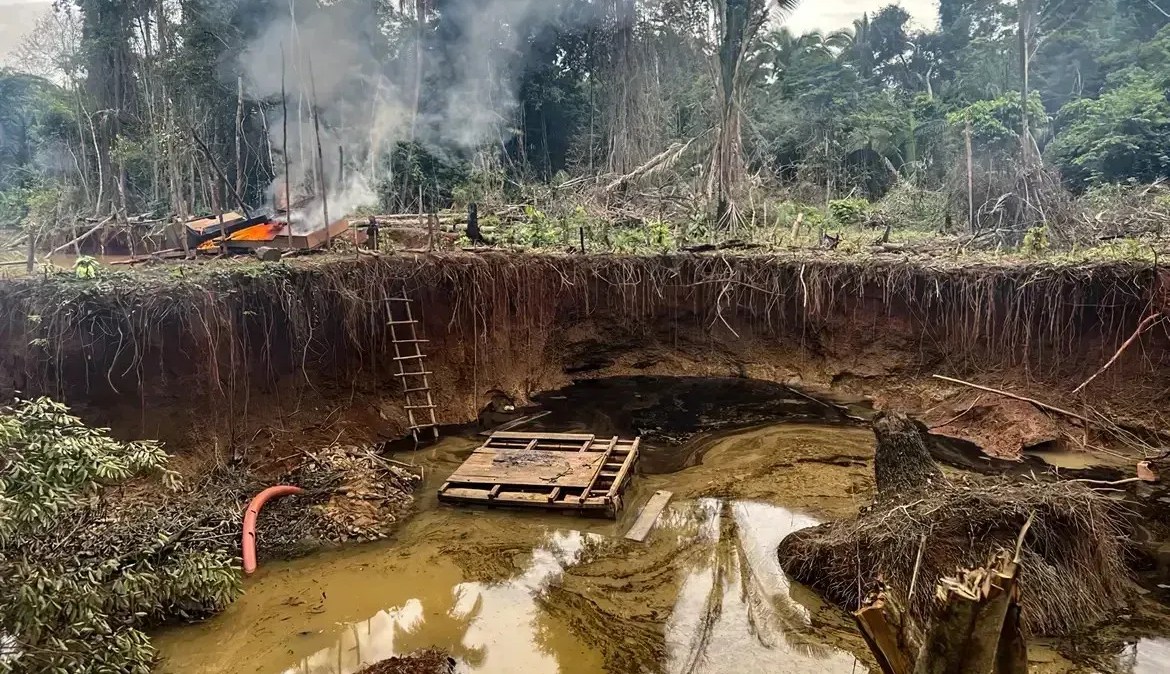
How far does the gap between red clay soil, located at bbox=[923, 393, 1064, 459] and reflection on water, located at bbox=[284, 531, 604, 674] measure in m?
6.15

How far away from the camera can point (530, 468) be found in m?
8.20

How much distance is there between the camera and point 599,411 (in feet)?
37.0

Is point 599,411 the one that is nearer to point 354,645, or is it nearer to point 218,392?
point 218,392

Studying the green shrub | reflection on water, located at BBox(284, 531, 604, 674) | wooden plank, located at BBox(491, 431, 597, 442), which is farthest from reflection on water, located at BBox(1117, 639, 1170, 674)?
the green shrub

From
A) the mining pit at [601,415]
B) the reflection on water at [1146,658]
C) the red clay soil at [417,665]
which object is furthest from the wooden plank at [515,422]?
the reflection on water at [1146,658]

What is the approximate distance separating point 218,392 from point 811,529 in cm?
711

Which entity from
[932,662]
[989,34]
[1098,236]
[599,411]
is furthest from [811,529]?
[989,34]

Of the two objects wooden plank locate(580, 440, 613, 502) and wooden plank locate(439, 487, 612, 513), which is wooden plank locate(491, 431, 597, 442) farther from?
wooden plank locate(439, 487, 612, 513)

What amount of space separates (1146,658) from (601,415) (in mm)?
7344

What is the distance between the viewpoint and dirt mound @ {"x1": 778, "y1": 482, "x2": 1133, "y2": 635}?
5156 mm

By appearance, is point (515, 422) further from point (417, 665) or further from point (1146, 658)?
point (1146, 658)

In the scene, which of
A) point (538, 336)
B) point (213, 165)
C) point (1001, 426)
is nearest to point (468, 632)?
point (538, 336)

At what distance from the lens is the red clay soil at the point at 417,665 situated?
489 centimetres

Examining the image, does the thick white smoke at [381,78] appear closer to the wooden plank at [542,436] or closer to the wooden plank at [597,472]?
the wooden plank at [542,436]
